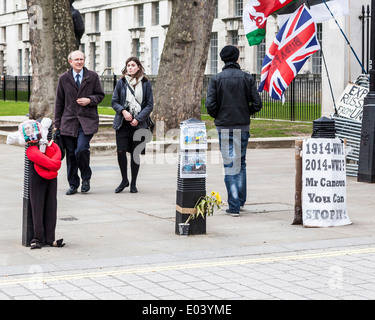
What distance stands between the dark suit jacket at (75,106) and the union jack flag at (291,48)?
8.06 feet

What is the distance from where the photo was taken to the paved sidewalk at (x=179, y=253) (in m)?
6.18

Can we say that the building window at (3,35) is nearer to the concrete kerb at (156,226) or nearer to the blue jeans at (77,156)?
the concrete kerb at (156,226)

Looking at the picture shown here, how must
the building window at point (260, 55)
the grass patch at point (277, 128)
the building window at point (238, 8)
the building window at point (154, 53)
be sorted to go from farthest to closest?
the building window at point (154, 53), the building window at point (238, 8), the building window at point (260, 55), the grass patch at point (277, 128)

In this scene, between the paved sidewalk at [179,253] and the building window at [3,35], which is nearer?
the paved sidewalk at [179,253]

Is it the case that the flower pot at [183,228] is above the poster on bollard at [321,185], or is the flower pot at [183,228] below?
below

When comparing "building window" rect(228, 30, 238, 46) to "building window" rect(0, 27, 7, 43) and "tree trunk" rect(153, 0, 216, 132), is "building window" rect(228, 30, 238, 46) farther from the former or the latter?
"building window" rect(0, 27, 7, 43)

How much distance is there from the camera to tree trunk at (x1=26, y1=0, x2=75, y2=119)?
20.1m

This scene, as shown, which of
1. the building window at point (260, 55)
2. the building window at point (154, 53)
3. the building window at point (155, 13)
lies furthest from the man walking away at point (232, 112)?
the building window at point (155, 13)

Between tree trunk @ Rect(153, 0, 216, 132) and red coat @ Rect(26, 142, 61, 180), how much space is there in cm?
1203

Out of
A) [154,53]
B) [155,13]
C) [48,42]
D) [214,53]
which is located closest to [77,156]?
[48,42]
